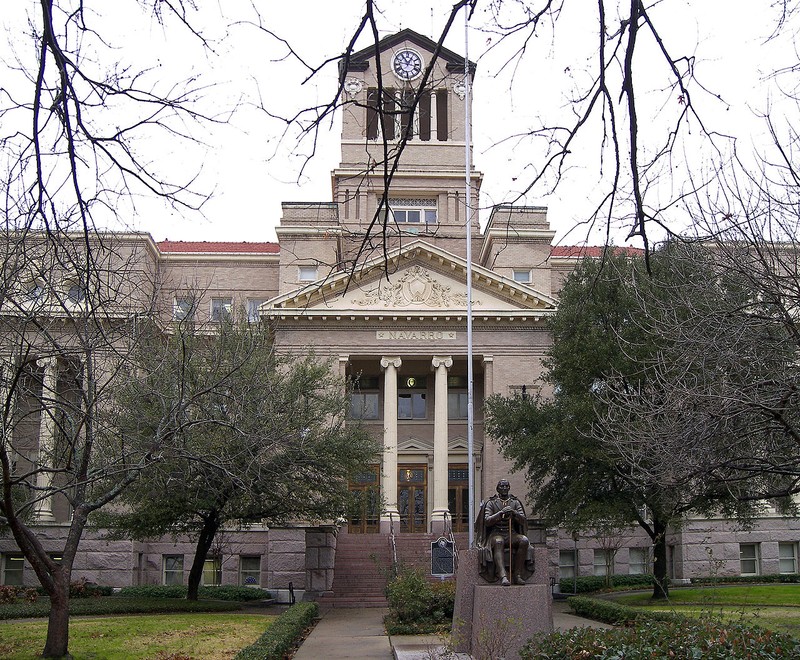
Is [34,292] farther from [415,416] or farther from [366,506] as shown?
[415,416]

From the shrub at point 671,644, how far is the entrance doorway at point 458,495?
3534cm

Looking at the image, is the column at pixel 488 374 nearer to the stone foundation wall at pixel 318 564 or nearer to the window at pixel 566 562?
the window at pixel 566 562

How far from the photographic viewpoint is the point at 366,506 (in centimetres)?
3781

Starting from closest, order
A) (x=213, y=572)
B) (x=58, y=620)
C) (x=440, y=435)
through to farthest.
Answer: (x=58, y=620)
(x=440, y=435)
(x=213, y=572)

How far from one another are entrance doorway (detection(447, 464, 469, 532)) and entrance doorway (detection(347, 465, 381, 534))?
3.71m

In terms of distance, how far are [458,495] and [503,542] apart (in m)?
30.5

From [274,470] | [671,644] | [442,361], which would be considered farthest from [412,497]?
[671,644]

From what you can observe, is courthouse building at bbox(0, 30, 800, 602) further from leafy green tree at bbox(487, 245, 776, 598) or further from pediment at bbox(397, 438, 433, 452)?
leafy green tree at bbox(487, 245, 776, 598)

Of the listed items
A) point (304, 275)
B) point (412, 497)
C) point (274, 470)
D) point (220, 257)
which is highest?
point (220, 257)

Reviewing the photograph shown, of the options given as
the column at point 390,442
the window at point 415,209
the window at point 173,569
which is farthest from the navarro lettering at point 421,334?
the window at point 173,569

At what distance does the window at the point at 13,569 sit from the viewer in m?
43.7

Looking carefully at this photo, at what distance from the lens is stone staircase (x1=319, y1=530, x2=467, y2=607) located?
3506 centimetres

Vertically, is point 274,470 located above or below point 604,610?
above

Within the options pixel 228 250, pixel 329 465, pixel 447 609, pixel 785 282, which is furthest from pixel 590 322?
pixel 228 250
